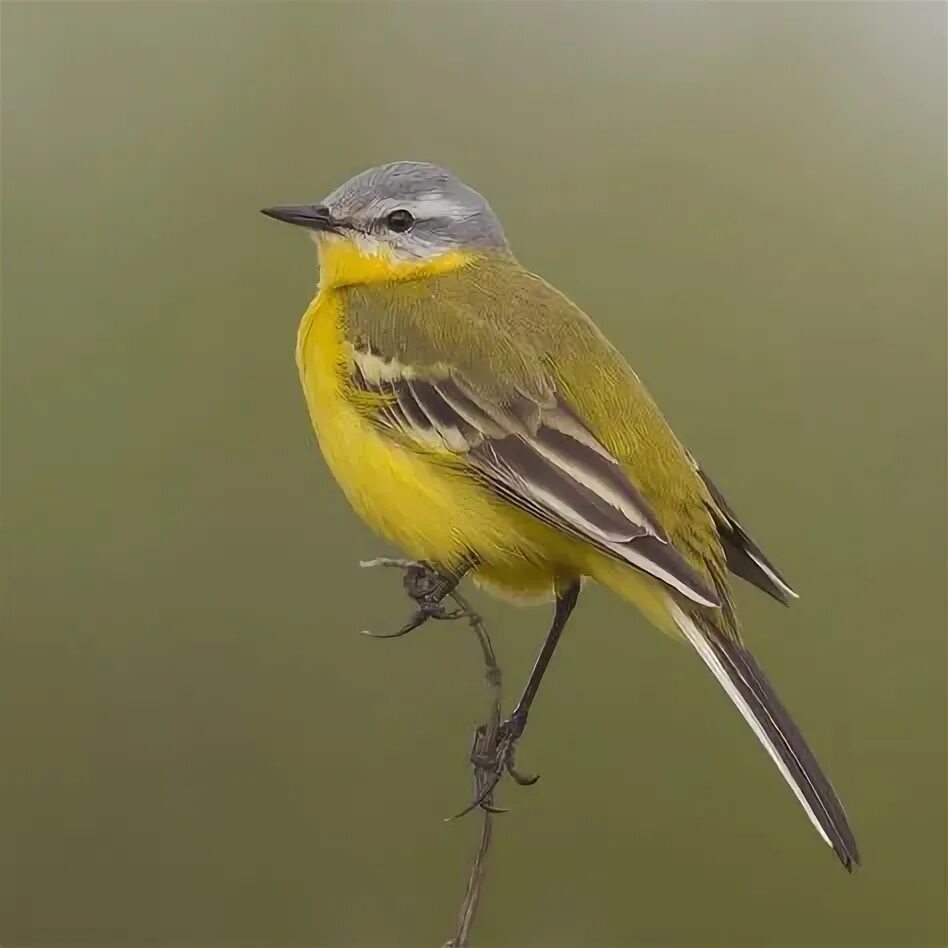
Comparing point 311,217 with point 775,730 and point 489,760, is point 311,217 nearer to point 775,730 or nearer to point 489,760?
point 489,760

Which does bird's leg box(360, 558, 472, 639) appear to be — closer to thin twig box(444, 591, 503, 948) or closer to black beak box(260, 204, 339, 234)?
thin twig box(444, 591, 503, 948)

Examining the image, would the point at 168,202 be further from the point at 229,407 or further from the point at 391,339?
the point at 391,339

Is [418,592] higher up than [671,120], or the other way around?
[671,120]

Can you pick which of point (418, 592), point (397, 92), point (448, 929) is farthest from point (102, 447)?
point (418, 592)

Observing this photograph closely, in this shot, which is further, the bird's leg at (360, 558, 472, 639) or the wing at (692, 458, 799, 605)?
the wing at (692, 458, 799, 605)

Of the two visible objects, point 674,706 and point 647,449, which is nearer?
point 647,449

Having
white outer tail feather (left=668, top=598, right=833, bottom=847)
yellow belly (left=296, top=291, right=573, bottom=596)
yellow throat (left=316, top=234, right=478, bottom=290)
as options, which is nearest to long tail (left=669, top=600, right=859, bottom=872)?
white outer tail feather (left=668, top=598, right=833, bottom=847)
